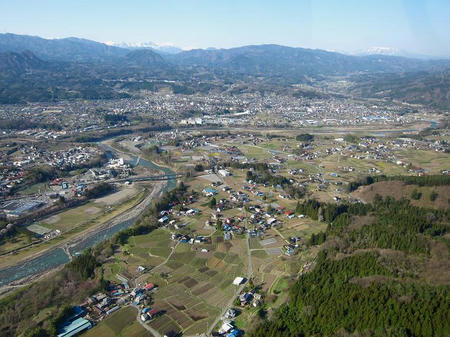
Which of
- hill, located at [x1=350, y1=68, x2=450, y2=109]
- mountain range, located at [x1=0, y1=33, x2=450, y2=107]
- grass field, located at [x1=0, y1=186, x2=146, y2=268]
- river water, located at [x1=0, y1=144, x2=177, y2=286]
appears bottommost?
river water, located at [x1=0, y1=144, x2=177, y2=286]

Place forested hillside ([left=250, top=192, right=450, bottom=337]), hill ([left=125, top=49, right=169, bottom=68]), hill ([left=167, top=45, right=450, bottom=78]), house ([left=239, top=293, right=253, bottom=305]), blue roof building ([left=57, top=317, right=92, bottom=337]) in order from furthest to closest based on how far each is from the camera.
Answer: hill ([left=167, top=45, right=450, bottom=78]), hill ([left=125, top=49, right=169, bottom=68]), house ([left=239, top=293, right=253, bottom=305]), blue roof building ([left=57, top=317, right=92, bottom=337]), forested hillside ([left=250, top=192, right=450, bottom=337])

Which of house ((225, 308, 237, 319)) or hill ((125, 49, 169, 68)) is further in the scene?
hill ((125, 49, 169, 68))

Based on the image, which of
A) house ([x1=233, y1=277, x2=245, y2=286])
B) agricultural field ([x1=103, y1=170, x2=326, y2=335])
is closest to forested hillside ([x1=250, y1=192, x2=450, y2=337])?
agricultural field ([x1=103, y1=170, x2=326, y2=335])

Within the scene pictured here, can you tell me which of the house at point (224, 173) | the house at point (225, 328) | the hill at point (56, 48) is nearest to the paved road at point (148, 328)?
the house at point (225, 328)

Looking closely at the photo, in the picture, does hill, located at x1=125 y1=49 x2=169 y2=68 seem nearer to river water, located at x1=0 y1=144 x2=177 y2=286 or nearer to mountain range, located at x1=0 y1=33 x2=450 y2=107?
mountain range, located at x1=0 y1=33 x2=450 y2=107

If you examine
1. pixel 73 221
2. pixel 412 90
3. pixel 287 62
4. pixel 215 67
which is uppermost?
pixel 287 62

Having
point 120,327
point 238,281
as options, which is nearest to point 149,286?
point 120,327

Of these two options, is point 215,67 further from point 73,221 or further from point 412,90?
point 73,221

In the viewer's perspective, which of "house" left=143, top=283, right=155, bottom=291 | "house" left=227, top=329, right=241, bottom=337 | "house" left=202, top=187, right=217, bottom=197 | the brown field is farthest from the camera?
"house" left=202, top=187, right=217, bottom=197

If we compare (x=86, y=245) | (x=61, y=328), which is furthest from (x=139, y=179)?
(x=61, y=328)
